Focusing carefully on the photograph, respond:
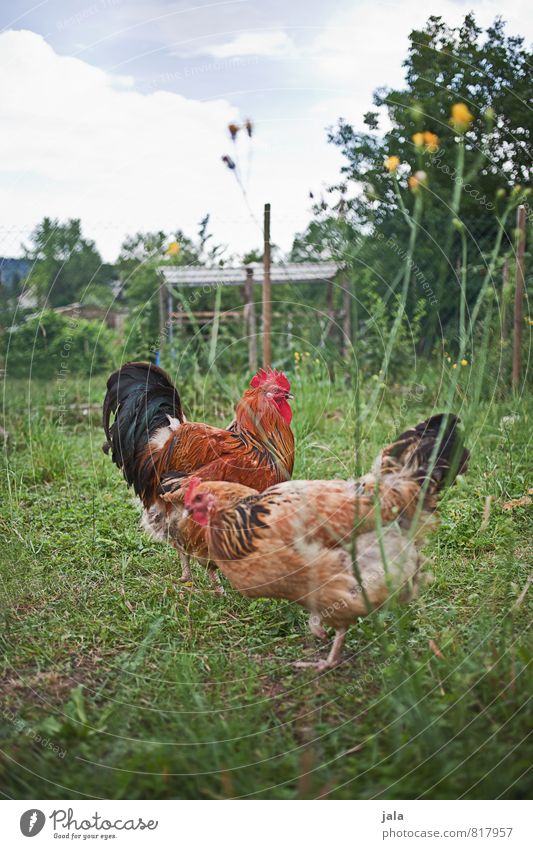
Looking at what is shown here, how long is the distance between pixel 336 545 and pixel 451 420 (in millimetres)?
544

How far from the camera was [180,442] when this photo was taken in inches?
116

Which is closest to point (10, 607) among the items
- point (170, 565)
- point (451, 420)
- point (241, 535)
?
point (170, 565)

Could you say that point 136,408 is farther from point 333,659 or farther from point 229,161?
point 333,659

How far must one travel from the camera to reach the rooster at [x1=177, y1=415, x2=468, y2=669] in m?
2.08

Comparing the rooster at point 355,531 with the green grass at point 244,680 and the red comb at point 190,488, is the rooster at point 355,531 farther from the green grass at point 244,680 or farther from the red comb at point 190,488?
the red comb at point 190,488

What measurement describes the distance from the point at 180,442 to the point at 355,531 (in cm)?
116

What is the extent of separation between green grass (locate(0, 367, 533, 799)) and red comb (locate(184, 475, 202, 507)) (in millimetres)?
481

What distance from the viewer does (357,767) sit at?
172cm

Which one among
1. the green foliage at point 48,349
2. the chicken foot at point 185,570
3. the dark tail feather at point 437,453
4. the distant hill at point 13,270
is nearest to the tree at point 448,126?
the dark tail feather at point 437,453

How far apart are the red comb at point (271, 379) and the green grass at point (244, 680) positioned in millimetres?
649

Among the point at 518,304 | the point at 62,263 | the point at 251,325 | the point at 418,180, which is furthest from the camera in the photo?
the point at 251,325

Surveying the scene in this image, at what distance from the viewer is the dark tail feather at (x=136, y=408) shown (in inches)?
120

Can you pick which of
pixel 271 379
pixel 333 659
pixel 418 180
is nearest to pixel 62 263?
pixel 271 379

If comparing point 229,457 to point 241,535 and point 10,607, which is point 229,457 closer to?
point 241,535
